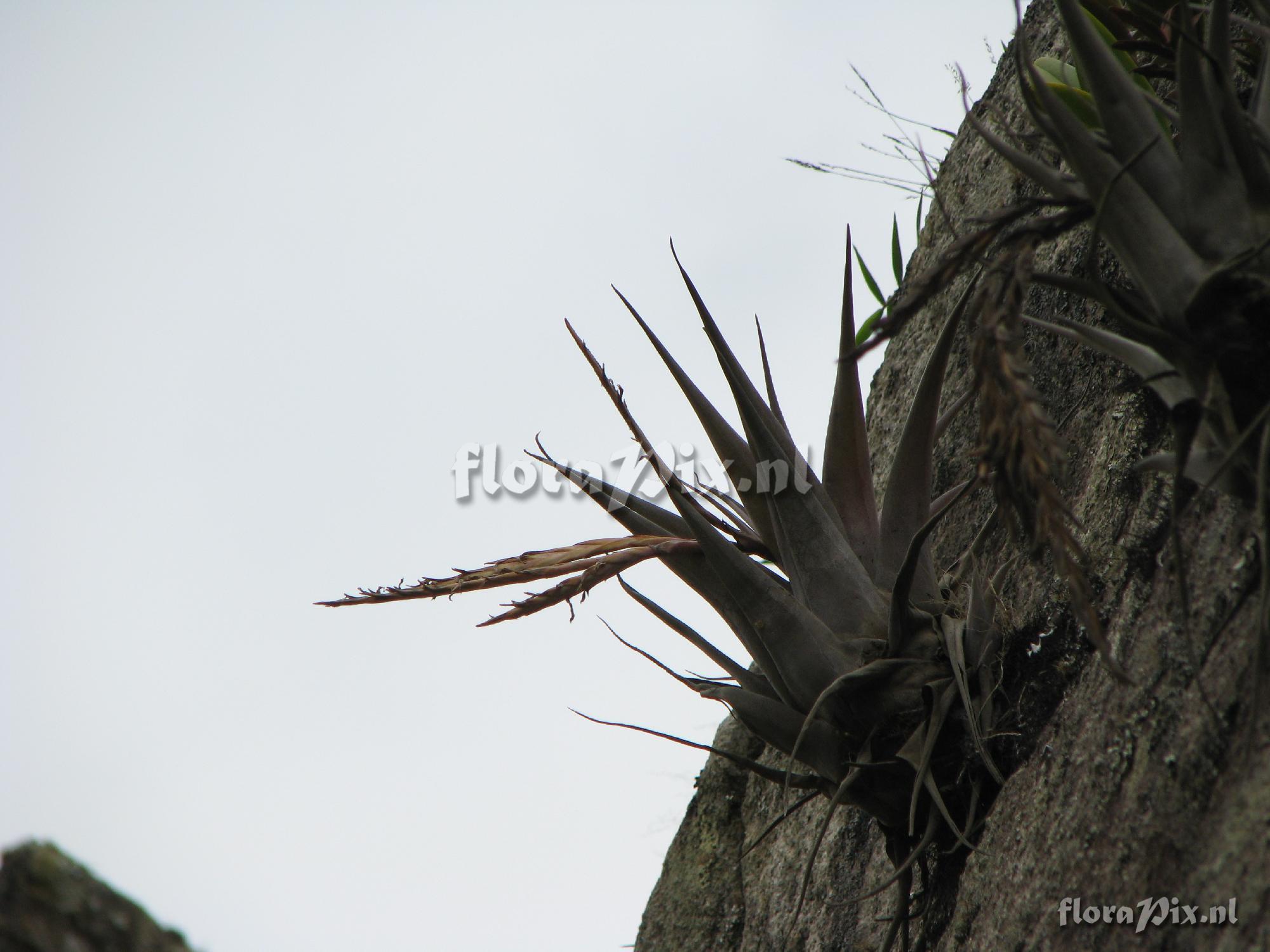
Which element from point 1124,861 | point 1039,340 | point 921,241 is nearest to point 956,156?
point 921,241

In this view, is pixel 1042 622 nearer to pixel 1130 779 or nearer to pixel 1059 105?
pixel 1130 779

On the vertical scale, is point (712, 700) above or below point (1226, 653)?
below

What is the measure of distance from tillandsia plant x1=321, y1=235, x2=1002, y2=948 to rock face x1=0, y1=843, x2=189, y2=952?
824mm

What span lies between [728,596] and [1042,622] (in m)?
0.53

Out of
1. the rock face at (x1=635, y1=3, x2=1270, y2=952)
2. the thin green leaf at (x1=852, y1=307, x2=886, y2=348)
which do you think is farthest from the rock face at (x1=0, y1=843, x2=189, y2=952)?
the thin green leaf at (x1=852, y1=307, x2=886, y2=348)

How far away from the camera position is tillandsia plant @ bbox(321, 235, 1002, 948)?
1.56 m

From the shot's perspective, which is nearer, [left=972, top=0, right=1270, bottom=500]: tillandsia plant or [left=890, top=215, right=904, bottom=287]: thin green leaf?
[left=972, top=0, right=1270, bottom=500]: tillandsia plant

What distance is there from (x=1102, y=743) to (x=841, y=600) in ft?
1.49

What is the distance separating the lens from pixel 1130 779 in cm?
128

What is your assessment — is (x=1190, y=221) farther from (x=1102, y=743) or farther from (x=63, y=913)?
(x=63, y=913)

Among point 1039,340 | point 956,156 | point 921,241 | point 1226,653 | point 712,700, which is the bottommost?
point 712,700

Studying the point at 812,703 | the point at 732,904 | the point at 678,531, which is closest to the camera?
the point at 812,703

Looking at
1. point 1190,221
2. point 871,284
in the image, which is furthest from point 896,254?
point 1190,221

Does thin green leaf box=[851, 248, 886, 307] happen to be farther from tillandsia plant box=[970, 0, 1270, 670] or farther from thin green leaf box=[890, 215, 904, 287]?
tillandsia plant box=[970, 0, 1270, 670]
